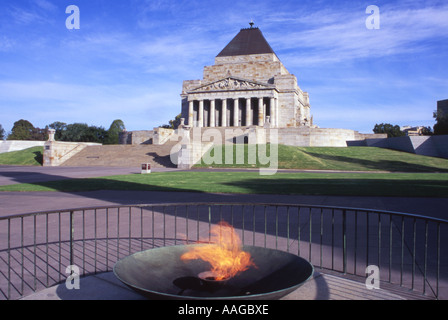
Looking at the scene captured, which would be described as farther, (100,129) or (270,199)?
(100,129)

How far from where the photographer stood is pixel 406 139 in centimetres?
4722

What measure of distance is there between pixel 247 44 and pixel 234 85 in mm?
14787

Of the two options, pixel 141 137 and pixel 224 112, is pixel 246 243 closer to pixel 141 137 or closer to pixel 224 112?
pixel 141 137

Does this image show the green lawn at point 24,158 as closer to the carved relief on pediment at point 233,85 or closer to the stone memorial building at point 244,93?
the stone memorial building at point 244,93

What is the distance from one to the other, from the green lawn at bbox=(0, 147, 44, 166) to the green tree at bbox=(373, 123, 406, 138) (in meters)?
85.9

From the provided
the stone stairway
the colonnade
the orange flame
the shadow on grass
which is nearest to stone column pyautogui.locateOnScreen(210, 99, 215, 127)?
the colonnade

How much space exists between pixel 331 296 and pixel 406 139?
4897 cm

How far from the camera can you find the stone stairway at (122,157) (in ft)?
133

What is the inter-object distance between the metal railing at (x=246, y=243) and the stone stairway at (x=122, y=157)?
28.9 meters

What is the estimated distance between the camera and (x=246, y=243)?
278 inches

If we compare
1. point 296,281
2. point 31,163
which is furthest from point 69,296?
point 31,163
